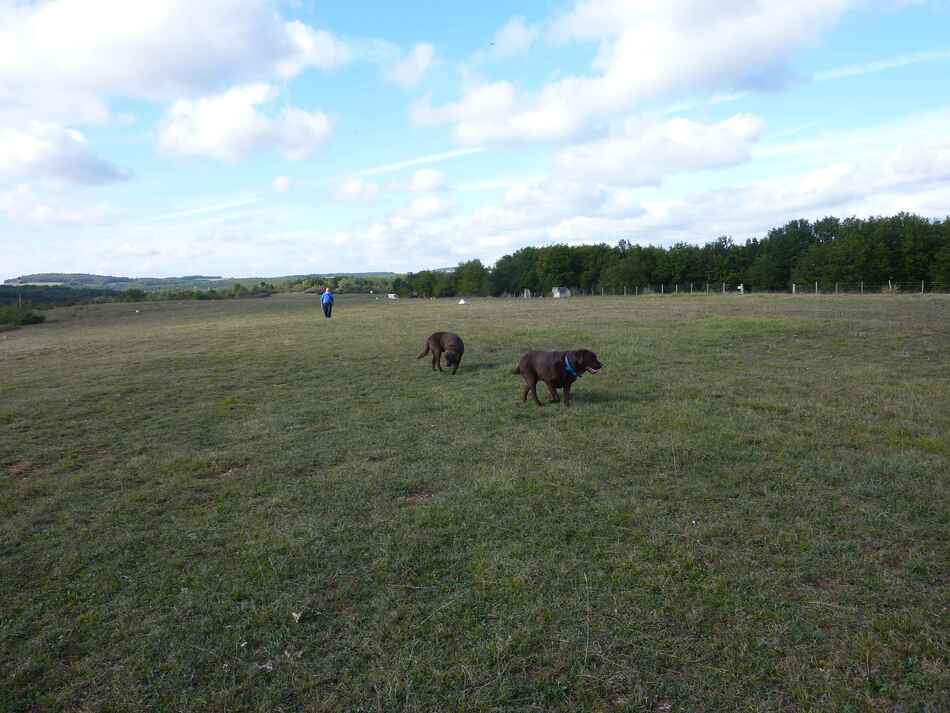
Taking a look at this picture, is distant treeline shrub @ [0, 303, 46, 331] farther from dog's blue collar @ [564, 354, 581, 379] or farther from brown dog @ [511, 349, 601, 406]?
dog's blue collar @ [564, 354, 581, 379]

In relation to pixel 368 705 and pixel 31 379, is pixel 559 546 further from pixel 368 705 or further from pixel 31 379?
pixel 31 379

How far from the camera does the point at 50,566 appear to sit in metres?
5.29

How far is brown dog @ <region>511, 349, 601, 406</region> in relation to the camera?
33.3 ft

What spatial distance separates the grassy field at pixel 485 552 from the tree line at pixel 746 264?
2386 inches

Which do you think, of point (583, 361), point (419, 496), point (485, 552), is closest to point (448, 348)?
point (583, 361)

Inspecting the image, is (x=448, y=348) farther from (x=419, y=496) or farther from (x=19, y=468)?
(x=19, y=468)

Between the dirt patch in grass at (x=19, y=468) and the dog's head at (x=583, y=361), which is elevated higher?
the dog's head at (x=583, y=361)

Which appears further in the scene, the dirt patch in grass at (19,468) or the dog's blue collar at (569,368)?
the dog's blue collar at (569,368)

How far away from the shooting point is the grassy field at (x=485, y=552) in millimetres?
3682

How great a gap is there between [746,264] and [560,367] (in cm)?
8133

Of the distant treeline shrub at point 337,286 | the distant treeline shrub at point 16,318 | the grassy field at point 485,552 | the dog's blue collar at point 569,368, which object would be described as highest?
the distant treeline shrub at point 337,286

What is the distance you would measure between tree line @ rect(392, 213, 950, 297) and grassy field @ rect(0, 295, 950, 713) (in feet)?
199

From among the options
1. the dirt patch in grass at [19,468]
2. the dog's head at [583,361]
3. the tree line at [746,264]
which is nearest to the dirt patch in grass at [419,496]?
the dog's head at [583,361]

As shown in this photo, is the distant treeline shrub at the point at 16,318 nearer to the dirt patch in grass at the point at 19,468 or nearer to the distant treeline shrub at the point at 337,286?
the dirt patch in grass at the point at 19,468
